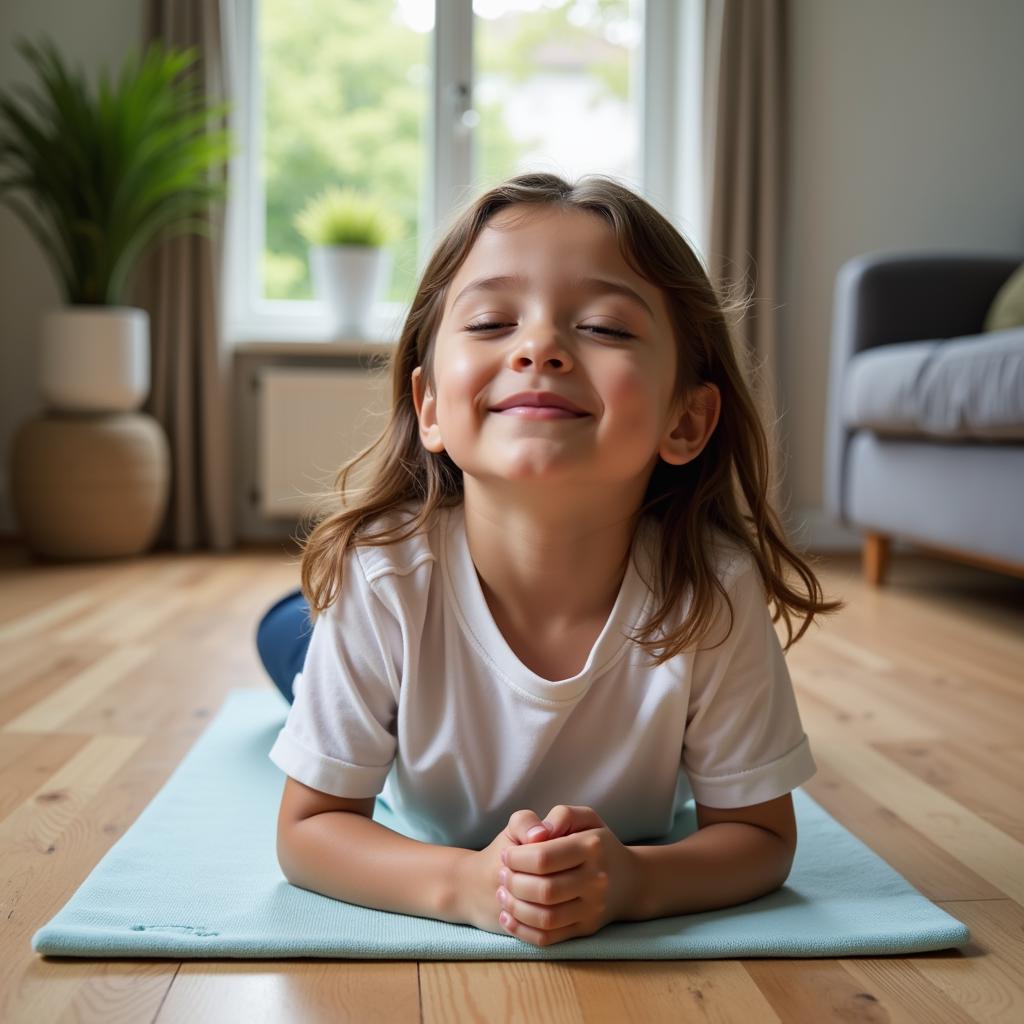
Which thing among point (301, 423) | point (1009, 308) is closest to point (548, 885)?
point (1009, 308)

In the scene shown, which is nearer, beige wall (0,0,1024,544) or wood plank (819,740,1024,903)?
wood plank (819,740,1024,903)

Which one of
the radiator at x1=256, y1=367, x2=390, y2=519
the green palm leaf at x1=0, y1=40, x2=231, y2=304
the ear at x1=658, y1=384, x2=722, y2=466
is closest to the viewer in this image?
the ear at x1=658, y1=384, x2=722, y2=466

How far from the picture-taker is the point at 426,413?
3.59 ft

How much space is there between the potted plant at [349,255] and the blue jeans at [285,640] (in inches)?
96.2

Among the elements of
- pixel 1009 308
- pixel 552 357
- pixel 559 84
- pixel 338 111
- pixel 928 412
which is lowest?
pixel 928 412

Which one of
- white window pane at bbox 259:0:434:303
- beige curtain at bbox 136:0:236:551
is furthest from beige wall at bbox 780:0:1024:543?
beige curtain at bbox 136:0:236:551

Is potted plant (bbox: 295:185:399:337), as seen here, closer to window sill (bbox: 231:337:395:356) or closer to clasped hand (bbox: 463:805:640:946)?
window sill (bbox: 231:337:395:356)

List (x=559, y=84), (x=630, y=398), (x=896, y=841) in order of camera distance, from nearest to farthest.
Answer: (x=630, y=398)
(x=896, y=841)
(x=559, y=84)

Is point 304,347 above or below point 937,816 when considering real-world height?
above

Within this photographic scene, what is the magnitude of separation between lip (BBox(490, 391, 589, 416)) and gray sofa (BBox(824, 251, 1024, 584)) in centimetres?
147

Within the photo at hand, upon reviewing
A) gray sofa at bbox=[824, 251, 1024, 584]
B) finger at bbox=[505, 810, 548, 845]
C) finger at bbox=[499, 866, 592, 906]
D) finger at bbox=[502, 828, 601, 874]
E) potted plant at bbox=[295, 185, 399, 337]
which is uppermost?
potted plant at bbox=[295, 185, 399, 337]

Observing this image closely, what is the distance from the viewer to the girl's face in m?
0.92

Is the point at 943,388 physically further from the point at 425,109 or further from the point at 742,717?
the point at 425,109

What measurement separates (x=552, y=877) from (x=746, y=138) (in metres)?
3.24
